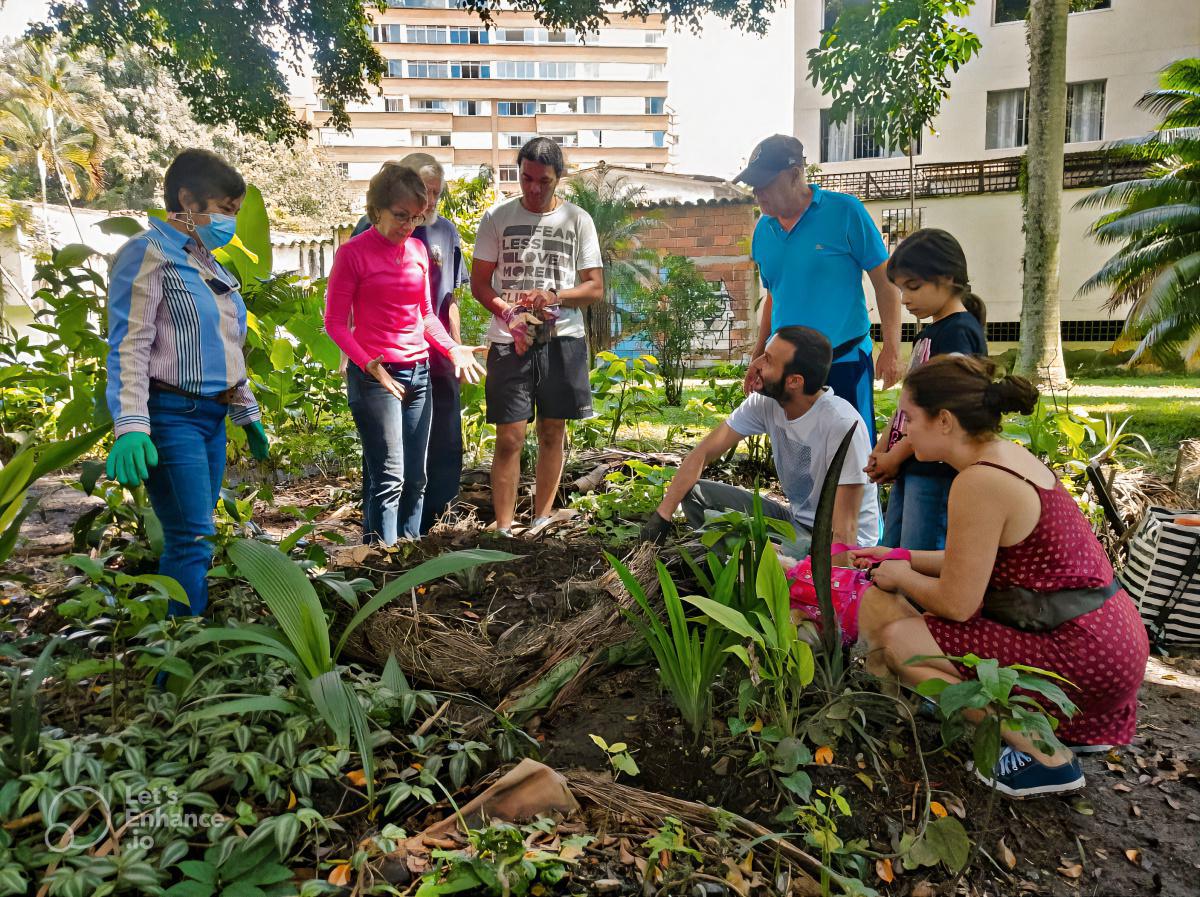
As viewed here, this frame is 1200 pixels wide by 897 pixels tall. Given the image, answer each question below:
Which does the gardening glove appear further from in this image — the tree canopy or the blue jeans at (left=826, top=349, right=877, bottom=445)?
the tree canopy

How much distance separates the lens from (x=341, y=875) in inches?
56.8

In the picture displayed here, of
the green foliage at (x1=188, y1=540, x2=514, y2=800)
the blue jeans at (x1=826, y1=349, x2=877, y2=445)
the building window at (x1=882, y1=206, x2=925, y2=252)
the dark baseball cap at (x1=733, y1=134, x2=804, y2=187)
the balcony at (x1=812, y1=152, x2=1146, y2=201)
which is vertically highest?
the balcony at (x1=812, y1=152, x2=1146, y2=201)

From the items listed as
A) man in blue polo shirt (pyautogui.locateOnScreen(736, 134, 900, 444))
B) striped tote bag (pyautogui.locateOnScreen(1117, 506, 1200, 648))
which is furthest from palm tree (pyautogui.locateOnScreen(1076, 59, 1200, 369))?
man in blue polo shirt (pyautogui.locateOnScreen(736, 134, 900, 444))

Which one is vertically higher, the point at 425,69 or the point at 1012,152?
the point at 1012,152

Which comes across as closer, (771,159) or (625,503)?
(771,159)

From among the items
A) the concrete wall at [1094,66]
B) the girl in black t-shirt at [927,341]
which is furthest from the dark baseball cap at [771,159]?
the concrete wall at [1094,66]

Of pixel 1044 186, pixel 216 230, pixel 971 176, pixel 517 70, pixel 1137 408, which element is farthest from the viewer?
pixel 971 176

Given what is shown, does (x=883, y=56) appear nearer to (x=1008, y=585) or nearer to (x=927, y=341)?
(x=927, y=341)

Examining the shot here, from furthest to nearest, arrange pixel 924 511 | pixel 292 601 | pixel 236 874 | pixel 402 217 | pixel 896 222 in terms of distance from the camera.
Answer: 1. pixel 896 222
2. pixel 402 217
3. pixel 924 511
4. pixel 292 601
5. pixel 236 874

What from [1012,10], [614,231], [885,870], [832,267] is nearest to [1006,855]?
[885,870]

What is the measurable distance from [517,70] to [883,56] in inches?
51.6

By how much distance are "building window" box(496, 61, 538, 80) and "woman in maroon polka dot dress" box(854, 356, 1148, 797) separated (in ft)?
6.19

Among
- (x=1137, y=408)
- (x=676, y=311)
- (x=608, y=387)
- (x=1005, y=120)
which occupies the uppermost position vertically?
(x=1005, y=120)

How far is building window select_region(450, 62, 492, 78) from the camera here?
3.05 meters
